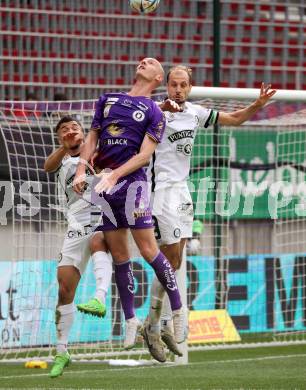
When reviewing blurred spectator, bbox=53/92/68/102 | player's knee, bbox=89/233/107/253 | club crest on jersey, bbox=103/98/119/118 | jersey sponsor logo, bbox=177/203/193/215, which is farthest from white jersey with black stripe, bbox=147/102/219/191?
blurred spectator, bbox=53/92/68/102

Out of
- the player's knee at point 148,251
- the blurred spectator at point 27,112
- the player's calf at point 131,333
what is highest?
the blurred spectator at point 27,112

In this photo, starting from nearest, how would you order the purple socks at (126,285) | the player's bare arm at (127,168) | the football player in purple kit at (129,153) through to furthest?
the player's bare arm at (127,168) → the football player in purple kit at (129,153) → the purple socks at (126,285)

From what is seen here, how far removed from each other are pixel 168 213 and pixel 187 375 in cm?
241

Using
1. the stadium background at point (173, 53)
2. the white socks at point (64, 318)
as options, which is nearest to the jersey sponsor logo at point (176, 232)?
the white socks at point (64, 318)

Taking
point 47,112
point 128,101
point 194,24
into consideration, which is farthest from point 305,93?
point 194,24

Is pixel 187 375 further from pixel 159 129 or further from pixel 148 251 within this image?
pixel 159 129

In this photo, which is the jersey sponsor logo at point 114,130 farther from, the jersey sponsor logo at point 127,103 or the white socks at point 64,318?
the white socks at point 64,318

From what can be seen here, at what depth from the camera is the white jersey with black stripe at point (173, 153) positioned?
35.9 feet

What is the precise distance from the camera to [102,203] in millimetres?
9766

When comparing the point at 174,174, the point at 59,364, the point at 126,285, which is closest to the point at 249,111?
the point at 174,174

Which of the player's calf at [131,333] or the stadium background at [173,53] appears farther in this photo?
the stadium background at [173,53]

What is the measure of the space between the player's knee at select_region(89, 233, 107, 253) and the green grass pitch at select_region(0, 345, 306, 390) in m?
1.85

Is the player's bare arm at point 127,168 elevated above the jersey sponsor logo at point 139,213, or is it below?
above

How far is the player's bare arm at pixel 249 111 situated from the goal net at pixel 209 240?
6.72ft
